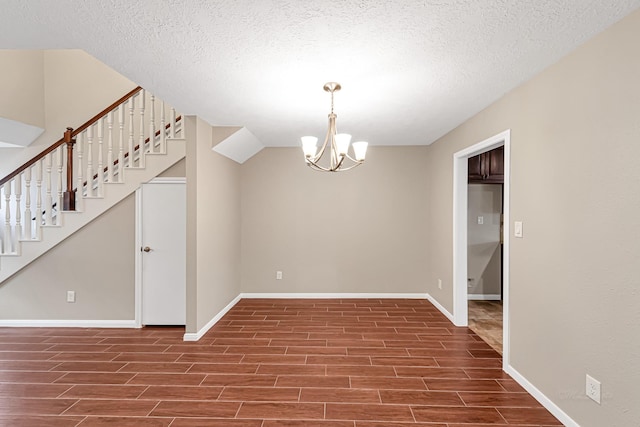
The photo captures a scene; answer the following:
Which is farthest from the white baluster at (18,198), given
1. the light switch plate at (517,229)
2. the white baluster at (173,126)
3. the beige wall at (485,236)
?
the beige wall at (485,236)

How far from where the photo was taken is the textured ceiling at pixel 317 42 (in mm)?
1704

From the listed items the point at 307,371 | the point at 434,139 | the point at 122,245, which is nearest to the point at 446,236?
the point at 434,139

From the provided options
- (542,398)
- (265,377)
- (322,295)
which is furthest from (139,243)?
(542,398)

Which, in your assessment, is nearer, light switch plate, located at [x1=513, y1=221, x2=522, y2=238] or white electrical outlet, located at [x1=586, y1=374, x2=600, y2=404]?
white electrical outlet, located at [x1=586, y1=374, x2=600, y2=404]

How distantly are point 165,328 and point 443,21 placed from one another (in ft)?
13.2

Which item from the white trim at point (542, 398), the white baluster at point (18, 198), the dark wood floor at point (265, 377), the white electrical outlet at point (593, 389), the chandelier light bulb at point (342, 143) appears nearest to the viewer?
the white electrical outlet at point (593, 389)

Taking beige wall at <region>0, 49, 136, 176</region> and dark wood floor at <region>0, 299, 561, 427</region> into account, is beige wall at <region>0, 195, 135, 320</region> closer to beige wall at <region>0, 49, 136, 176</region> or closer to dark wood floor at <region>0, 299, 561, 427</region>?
dark wood floor at <region>0, 299, 561, 427</region>

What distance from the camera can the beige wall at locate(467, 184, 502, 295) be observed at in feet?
17.6

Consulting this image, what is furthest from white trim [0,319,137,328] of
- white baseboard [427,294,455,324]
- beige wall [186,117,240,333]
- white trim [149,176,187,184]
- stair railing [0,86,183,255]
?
white baseboard [427,294,455,324]

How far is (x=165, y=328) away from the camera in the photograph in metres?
4.03

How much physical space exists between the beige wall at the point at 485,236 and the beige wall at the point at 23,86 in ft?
21.0

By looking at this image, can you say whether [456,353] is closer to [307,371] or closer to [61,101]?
[307,371]

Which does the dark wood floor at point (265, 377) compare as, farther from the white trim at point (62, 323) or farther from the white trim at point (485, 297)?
the white trim at point (485, 297)

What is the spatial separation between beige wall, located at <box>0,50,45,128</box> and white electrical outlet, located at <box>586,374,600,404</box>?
6268 mm
